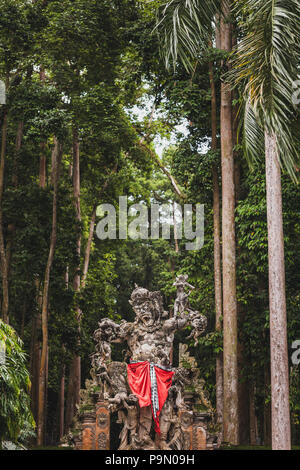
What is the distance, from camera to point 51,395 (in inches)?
879

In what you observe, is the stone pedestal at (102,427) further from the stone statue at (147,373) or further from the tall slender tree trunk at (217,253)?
the tall slender tree trunk at (217,253)

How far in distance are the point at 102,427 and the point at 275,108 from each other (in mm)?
5384

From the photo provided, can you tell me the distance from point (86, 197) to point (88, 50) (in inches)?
210

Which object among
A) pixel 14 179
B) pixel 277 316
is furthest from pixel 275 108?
pixel 14 179

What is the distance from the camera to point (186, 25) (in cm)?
815

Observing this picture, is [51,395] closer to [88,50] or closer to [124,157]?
[124,157]

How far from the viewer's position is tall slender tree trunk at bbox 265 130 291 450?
7.33 metres

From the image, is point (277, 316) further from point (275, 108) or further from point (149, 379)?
point (275, 108)

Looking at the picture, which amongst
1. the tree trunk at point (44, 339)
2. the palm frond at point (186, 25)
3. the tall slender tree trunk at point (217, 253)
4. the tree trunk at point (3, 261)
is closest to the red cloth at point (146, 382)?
the tall slender tree trunk at point (217, 253)
